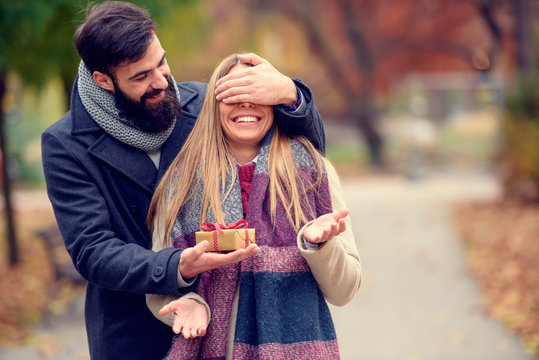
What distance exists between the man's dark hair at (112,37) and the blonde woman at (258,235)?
0.31m

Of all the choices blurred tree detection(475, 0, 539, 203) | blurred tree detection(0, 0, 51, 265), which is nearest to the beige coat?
blurred tree detection(0, 0, 51, 265)

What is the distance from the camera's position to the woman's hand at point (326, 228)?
2.22m

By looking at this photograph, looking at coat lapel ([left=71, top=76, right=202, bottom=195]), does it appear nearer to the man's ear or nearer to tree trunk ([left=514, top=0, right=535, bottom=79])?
the man's ear

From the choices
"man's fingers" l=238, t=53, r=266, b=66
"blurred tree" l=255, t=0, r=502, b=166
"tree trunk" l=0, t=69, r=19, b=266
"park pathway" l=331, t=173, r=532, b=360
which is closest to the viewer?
"man's fingers" l=238, t=53, r=266, b=66

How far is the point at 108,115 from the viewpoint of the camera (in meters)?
2.62

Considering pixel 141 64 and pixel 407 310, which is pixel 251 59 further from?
pixel 407 310

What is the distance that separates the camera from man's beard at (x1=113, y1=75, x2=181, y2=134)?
259 cm

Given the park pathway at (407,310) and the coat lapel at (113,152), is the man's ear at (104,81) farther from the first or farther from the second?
the park pathway at (407,310)

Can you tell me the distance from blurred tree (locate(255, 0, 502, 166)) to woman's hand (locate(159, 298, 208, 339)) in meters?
16.6

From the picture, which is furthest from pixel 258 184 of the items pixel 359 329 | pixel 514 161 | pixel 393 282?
pixel 514 161

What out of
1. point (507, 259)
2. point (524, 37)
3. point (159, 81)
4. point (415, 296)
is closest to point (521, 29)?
point (524, 37)

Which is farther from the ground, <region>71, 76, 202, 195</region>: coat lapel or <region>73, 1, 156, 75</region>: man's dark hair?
<region>73, 1, 156, 75</region>: man's dark hair

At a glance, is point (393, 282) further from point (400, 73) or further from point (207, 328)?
point (400, 73)

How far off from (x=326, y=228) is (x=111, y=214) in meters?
0.84
